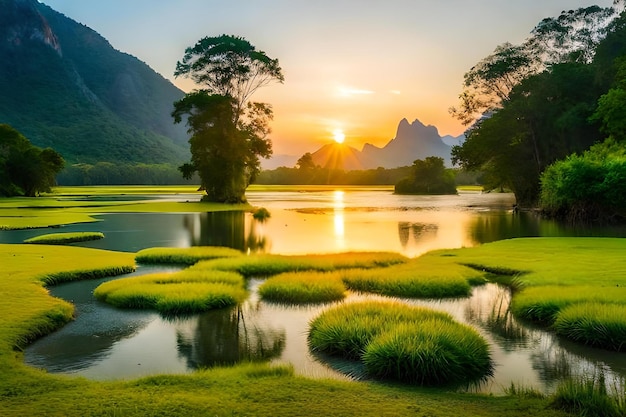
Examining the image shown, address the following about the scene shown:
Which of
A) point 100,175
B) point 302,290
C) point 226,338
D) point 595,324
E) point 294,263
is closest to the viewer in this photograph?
point 595,324

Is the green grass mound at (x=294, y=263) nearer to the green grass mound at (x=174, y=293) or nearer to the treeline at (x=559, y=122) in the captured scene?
the green grass mound at (x=174, y=293)

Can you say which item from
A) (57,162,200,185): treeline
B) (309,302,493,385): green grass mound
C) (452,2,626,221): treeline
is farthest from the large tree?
(57,162,200,185): treeline

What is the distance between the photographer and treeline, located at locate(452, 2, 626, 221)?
4538 cm

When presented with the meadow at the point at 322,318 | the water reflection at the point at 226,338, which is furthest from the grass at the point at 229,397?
the water reflection at the point at 226,338

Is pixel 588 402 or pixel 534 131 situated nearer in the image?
pixel 588 402

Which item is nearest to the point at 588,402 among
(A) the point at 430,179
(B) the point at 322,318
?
(B) the point at 322,318

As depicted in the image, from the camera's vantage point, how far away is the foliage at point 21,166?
8606 centimetres

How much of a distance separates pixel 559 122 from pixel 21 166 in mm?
88145

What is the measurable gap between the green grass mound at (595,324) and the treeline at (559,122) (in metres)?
35.4

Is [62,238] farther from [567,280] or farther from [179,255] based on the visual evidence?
[567,280]

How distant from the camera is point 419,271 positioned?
65.7 feet

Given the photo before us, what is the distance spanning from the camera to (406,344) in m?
9.74

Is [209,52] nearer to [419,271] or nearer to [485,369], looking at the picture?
[419,271]

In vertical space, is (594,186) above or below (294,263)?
above
